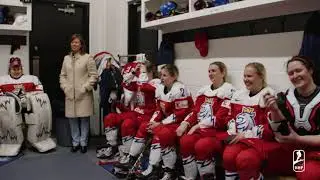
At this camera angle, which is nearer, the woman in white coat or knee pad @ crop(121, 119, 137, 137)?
knee pad @ crop(121, 119, 137, 137)

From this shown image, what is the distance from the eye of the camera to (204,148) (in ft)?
7.79

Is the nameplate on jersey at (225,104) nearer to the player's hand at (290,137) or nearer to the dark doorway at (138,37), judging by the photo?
the player's hand at (290,137)

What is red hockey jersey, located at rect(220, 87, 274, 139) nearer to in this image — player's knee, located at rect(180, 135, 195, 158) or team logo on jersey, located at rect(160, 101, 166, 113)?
player's knee, located at rect(180, 135, 195, 158)

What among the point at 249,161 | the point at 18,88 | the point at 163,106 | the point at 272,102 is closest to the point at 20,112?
the point at 18,88

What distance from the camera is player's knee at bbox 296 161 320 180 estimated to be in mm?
1729

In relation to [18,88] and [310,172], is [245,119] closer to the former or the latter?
[310,172]

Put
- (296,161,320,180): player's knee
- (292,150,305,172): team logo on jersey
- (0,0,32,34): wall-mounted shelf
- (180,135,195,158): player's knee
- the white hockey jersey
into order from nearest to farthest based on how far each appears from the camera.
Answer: (296,161,320,180): player's knee → (292,150,305,172): team logo on jersey → (180,135,195,158): player's knee → the white hockey jersey → (0,0,32,34): wall-mounted shelf

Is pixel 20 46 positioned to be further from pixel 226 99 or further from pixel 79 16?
pixel 226 99

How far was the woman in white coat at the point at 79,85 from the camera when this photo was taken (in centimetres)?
401

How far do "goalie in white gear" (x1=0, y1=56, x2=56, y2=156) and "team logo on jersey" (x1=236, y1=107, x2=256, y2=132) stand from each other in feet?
8.05

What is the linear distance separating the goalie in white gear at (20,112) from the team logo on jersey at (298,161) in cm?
Answer: 292

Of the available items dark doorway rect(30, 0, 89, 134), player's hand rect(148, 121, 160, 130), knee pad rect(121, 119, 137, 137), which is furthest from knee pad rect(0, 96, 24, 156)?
player's hand rect(148, 121, 160, 130)

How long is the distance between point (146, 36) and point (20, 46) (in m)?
1.63

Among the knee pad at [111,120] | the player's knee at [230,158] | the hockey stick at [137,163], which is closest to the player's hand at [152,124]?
the hockey stick at [137,163]
